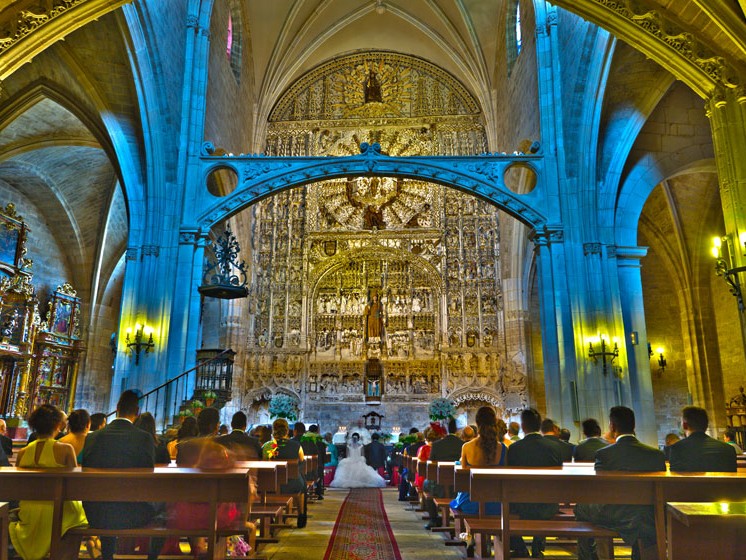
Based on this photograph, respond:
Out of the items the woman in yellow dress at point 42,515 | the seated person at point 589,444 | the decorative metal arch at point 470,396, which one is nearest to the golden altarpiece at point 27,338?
the woman in yellow dress at point 42,515

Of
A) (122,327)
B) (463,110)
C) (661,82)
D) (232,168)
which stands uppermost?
(463,110)

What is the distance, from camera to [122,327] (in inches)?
515

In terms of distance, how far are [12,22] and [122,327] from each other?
681 cm

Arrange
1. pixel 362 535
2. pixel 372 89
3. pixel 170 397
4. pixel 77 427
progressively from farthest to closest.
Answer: pixel 372 89 < pixel 170 397 < pixel 362 535 < pixel 77 427

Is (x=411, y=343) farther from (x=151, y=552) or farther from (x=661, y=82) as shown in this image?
(x=151, y=552)

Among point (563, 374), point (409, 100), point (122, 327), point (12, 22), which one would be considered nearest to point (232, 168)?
point (122, 327)

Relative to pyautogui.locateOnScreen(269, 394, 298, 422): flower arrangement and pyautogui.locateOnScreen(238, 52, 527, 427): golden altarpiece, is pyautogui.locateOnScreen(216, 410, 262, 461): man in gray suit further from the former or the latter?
pyautogui.locateOnScreen(238, 52, 527, 427): golden altarpiece

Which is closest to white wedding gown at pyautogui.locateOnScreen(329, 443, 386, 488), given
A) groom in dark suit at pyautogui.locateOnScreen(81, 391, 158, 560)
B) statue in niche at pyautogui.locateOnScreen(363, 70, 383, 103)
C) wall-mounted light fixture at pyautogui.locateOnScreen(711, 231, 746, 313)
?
wall-mounted light fixture at pyautogui.locateOnScreen(711, 231, 746, 313)

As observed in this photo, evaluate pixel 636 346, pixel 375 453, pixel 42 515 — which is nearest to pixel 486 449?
pixel 42 515

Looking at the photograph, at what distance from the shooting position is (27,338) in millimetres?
16578

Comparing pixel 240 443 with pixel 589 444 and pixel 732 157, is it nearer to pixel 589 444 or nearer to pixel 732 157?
pixel 589 444

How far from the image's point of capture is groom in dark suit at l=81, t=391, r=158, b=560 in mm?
4258

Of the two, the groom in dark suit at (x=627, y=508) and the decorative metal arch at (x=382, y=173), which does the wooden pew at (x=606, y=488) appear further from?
the decorative metal arch at (x=382, y=173)

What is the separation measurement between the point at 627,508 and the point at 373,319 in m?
17.6
